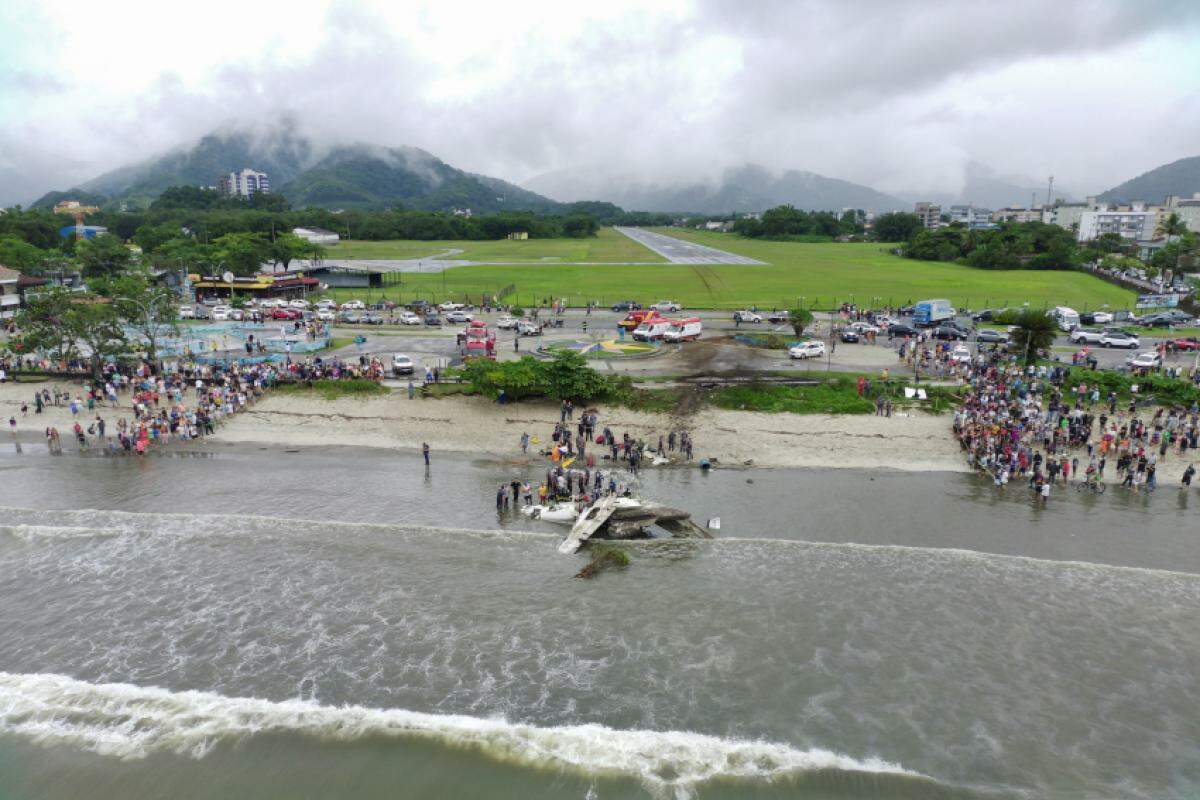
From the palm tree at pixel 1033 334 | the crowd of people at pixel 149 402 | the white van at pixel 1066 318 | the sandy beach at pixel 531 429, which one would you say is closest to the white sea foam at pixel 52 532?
the crowd of people at pixel 149 402

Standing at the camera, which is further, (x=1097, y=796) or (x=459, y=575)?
(x=459, y=575)

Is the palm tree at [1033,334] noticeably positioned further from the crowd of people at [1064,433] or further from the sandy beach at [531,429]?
the sandy beach at [531,429]

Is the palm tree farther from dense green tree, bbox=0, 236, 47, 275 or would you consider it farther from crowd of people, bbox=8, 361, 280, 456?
dense green tree, bbox=0, 236, 47, 275

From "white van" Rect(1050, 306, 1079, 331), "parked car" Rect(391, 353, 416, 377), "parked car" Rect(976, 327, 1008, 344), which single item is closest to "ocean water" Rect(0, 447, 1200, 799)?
"parked car" Rect(391, 353, 416, 377)

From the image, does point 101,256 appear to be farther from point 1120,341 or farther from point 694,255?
point 1120,341

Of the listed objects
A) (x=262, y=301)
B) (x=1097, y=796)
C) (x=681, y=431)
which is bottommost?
(x=1097, y=796)

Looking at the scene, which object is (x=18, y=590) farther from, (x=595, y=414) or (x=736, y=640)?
(x=595, y=414)

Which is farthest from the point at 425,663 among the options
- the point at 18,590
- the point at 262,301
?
the point at 262,301
